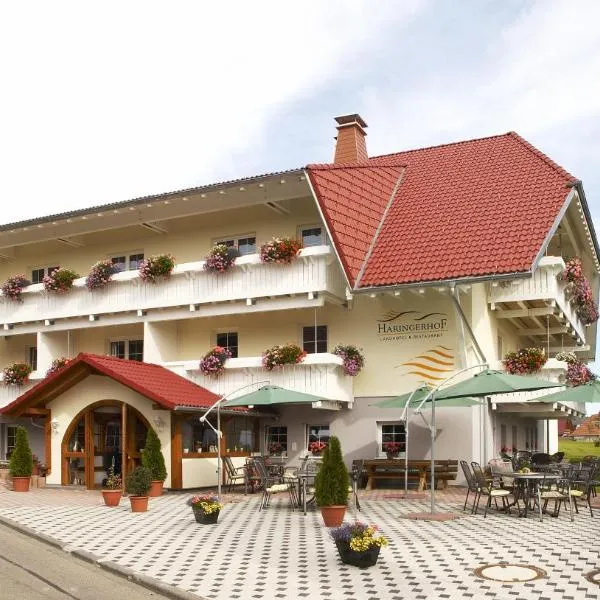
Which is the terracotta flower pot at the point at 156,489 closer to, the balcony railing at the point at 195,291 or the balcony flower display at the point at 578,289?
the balcony railing at the point at 195,291

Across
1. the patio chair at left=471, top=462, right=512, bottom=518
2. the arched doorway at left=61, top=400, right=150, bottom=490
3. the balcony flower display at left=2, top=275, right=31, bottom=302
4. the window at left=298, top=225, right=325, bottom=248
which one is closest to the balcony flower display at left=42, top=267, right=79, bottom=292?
the balcony flower display at left=2, top=275, right=31, bottom=302

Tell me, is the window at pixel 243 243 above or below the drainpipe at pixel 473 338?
above

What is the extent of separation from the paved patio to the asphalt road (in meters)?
0.45

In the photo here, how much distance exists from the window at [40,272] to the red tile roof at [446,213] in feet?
41.7

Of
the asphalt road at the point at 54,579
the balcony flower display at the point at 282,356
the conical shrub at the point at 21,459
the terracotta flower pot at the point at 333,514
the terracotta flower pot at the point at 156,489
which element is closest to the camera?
the asphalt road at the point at 54,579

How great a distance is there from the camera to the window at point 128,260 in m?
29.3

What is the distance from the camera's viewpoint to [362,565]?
37.6 feet

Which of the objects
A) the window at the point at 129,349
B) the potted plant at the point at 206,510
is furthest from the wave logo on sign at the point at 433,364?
the window at the point at 129,349

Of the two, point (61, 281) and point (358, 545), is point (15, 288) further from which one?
point (358, 545)

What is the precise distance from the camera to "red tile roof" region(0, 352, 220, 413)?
22000 millimetres

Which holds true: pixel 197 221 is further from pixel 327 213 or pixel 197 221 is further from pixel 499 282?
pixel 499 282

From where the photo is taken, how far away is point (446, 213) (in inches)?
973

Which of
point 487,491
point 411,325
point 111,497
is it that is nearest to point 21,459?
point 111,497

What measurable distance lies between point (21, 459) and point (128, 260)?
29.0 ft
